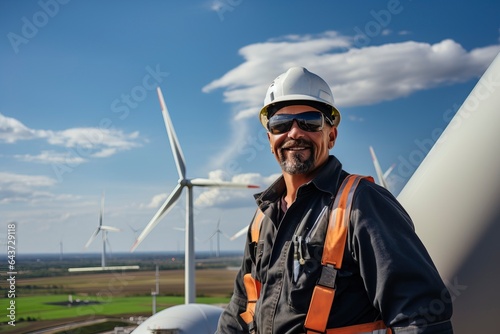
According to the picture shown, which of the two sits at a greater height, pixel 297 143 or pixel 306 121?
pixel 306 121

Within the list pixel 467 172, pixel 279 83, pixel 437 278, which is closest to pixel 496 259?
pixel 467 172

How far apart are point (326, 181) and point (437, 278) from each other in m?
0.89

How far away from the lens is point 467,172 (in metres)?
4.46

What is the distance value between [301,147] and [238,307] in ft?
4.42

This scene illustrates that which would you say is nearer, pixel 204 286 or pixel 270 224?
pixel 270 224

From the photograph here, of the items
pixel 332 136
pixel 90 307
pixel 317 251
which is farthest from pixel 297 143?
pixel 90 307

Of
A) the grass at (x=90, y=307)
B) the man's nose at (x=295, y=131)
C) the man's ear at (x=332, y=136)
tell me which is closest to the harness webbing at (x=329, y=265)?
the man's nose at (x=295, y=131)

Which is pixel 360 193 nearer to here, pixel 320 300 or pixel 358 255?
pixel 358 255

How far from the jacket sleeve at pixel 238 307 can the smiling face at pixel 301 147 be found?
0.76 m

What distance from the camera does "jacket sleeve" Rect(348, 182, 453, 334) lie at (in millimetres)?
3061

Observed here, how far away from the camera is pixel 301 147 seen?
383 cm

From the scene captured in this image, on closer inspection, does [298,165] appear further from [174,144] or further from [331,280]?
[174,144]

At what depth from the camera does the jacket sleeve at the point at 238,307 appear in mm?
4258

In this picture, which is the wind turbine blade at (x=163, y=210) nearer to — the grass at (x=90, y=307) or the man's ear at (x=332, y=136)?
the man's ear at (x=332, y=136)
